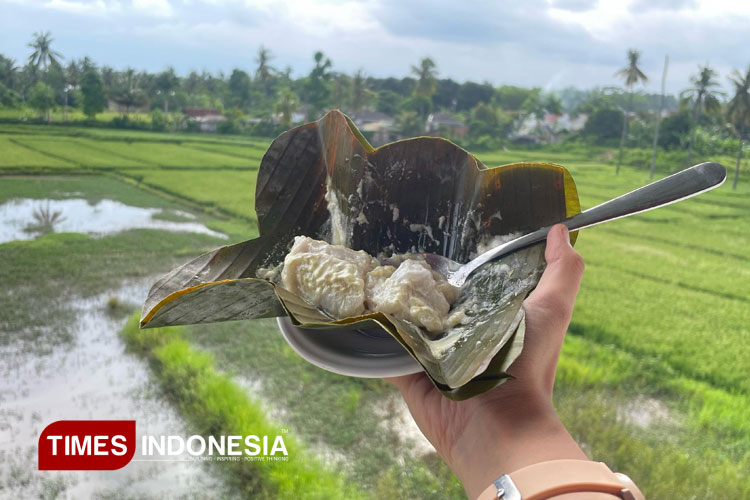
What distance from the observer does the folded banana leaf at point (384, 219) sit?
0.53 metres

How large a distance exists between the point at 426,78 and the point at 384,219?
5.78 m

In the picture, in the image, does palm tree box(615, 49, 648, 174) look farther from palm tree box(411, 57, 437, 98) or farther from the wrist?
the wrist

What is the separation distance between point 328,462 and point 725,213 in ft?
12.6

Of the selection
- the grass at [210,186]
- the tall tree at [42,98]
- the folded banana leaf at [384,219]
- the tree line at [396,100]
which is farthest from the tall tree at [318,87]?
the folded banana leaf at [384,219]

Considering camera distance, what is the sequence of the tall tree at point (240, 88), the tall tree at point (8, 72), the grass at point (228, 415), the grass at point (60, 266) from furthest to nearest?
the tall tree at point (240, 88) < the tall tree at point (8, 72) < the grass at point (60, 266) < the grass at point (228, 415)

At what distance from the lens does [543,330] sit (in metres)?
0.57

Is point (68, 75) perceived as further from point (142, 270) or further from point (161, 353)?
point (161, 353)

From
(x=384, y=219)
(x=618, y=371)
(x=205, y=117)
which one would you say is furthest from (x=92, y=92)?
(x=384, y=219)

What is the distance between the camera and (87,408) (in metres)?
1.99

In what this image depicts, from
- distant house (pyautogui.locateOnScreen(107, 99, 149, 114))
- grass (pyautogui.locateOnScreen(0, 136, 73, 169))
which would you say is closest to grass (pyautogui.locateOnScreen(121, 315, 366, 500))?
grass (pyautogui.locateOnScreen(0, 136, 73, 169))

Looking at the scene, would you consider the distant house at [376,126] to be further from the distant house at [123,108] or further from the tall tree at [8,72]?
the tall tree at [8,72]

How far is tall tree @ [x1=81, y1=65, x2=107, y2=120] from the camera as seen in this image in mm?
4953

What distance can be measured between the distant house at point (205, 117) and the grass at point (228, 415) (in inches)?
169

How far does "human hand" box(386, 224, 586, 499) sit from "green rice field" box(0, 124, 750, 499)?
1.14 m
